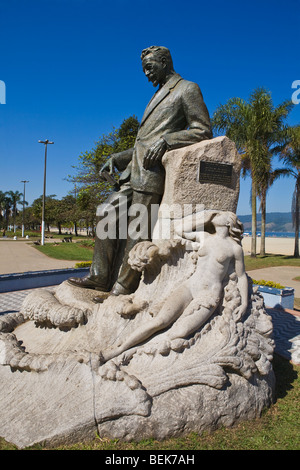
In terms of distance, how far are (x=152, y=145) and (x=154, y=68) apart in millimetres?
922

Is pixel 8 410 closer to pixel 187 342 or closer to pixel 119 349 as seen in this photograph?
pixel 119 349

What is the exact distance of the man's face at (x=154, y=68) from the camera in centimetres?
377

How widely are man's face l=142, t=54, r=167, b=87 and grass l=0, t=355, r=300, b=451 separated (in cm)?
354

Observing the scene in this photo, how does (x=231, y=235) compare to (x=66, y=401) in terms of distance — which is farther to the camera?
(x=231, y=235)

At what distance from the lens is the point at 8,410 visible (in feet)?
9.13

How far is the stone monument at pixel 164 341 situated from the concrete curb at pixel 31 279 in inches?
229

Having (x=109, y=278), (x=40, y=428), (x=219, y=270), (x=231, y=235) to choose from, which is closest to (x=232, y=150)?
(x=231, y=235)

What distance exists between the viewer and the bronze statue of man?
3631mm

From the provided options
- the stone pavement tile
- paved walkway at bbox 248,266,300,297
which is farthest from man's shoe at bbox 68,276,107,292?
paved walkway at bbox 248,266,300,297

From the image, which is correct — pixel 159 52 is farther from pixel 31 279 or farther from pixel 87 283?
pixel 31 279

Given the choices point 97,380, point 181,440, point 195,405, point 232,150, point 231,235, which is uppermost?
point 232,150

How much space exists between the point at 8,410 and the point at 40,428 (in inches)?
15.2

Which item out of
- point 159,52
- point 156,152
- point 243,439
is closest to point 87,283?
point 156,152

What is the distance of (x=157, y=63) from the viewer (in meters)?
3.79
